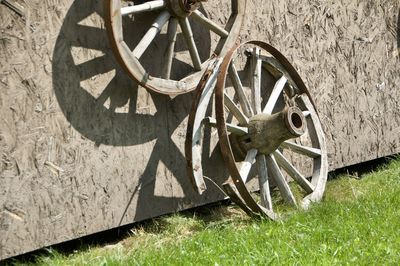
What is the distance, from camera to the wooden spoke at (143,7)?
4251mm

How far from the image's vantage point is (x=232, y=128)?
15.7 feet

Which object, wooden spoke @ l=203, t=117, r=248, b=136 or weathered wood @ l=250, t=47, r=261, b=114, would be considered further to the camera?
weathered wood @ l=250, t=47, r=261, b=114

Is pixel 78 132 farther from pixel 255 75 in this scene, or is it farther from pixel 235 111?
pixel 255 75

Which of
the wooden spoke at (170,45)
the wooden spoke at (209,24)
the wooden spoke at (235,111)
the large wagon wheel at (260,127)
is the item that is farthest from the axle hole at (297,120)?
the wooden spoke at (170,45)

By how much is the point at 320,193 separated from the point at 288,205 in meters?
0.37

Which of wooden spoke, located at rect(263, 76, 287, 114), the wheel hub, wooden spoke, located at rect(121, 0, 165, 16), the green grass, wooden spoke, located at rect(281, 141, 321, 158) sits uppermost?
wooden spoke, located at rect(121, 0, 165, 16)

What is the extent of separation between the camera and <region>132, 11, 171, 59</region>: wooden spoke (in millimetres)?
4336

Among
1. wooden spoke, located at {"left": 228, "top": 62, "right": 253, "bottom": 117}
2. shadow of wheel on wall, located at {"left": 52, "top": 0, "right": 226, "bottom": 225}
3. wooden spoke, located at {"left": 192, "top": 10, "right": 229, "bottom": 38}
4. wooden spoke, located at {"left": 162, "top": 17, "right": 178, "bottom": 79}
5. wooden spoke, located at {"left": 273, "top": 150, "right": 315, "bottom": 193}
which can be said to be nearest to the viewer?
shadow of wheel on wall, located at {"left": 52, "top": 0, "right": 226, "bottom": 225}

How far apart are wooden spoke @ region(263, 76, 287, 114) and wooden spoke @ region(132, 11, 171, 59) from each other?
1.18 metres

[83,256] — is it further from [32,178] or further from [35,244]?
[32,178]

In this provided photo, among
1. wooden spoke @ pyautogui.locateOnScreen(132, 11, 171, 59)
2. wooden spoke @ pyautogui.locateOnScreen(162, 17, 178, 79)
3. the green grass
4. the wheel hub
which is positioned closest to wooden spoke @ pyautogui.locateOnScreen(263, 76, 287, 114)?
the wheel hub

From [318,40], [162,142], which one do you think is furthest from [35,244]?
[318,40]

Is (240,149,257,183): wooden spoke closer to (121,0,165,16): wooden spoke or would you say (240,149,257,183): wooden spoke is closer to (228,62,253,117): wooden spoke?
(228,62,253,117): wooden spoke

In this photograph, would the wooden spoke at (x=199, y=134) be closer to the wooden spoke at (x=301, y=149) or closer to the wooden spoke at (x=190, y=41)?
the wooden spoke at (x=190, y=41)
